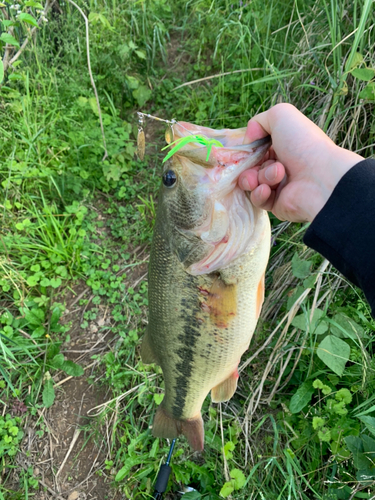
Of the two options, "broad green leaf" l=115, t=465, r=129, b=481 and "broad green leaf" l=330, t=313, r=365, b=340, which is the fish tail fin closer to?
"broad green leaf" l=115, t=465, r=129, b=481

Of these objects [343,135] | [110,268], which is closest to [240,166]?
[343,135]

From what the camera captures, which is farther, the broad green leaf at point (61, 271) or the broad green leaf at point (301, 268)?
the broad green leaf at point (61, 271)

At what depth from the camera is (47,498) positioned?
9.21ft

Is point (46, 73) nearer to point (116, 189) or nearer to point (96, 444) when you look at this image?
→ point (116, 189)

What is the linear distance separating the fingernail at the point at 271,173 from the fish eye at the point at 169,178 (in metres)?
0.42

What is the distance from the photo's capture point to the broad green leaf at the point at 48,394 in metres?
2.98

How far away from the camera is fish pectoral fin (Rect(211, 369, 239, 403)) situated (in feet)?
6.53

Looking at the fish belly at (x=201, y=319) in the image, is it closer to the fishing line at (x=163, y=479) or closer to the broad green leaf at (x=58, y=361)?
the fishing line at (x=163, y=479)

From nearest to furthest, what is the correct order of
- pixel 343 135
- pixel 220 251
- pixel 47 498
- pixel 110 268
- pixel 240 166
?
pixel 240 166, pixel 220 251, pixel 343 135, pixel 47 498, pixel 110 268

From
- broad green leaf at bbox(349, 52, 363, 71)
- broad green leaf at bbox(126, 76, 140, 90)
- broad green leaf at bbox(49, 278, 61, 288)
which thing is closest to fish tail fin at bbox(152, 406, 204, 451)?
broad green leaf at bbox(49, 278, 61, 288)

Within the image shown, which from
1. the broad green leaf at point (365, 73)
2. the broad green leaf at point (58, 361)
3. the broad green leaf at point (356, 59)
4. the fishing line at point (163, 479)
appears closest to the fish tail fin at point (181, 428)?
the fishing line at point (163, 479)

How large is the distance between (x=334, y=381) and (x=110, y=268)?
2.24 metres

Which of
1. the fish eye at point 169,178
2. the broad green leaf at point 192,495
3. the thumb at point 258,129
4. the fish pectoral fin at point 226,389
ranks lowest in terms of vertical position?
the broad green leaf at point 192,495

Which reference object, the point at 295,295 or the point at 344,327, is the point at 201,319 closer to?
the point at 295,295
